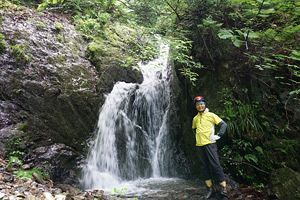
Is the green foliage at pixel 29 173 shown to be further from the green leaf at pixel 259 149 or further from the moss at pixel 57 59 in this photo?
the green leaf at pixel 259 149

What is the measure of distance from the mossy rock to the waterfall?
14.2 ft

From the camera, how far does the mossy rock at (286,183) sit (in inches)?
182

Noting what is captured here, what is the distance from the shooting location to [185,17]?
7.40 meters

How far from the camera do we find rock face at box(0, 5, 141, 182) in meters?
6.50

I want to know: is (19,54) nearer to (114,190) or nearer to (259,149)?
(114,190)

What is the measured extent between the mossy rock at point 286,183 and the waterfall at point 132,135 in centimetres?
433

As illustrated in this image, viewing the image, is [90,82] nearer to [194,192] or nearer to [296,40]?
[194,192]

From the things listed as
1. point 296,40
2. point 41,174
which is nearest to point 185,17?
point 296,40

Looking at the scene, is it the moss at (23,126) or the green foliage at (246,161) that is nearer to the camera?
the green foliage at (246,161)

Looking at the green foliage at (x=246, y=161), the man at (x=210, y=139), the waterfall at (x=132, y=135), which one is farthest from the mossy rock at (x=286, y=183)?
the waterfall at (x=132, y=135)

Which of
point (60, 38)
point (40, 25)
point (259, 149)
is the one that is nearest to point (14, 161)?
point (60, 38)

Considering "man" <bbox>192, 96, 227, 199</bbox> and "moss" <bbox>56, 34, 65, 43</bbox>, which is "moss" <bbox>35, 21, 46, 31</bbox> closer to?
"moss" <bbox>56, 34, 65, 43</bbox>

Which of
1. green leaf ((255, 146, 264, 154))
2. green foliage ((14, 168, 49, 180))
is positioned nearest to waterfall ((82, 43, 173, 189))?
green foliage ((14, 168, 49, 180))

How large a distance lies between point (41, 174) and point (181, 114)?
4.69 m
